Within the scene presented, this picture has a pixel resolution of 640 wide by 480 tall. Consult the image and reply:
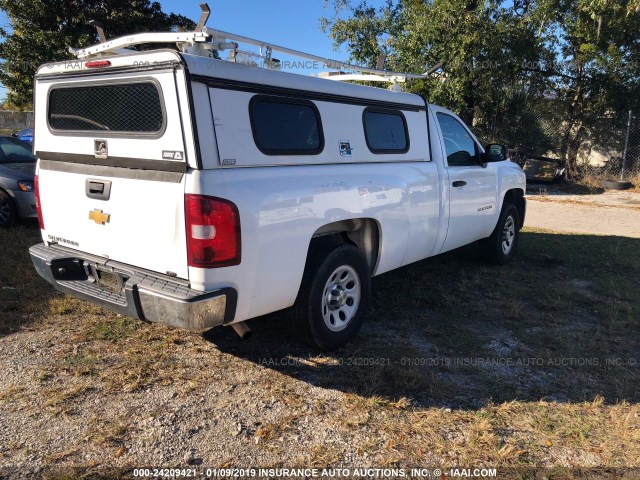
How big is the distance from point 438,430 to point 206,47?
286cm

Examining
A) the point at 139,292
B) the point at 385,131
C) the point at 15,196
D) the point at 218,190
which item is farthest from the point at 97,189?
the point at 15,196

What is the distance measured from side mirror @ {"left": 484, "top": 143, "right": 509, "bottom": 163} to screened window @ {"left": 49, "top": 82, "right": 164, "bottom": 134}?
4.07 meters

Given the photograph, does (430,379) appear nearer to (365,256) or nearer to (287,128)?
(365,256)

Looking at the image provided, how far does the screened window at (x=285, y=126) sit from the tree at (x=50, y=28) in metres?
14.7

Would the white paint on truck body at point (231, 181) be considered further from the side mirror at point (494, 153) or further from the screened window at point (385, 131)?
the side mirror at point (494, 153)

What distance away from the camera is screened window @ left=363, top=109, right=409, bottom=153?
14.1 feet

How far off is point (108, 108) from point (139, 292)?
1.33 meters

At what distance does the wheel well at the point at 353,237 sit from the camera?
3.87 m

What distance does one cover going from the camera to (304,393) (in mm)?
3457

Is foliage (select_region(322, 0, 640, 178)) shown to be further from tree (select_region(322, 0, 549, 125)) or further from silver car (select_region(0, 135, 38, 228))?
silver car (select_region(0, 135, 38, 228))

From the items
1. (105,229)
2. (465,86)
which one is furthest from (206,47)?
(465,86)

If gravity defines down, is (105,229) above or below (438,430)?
above

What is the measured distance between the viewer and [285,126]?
11.6 ft

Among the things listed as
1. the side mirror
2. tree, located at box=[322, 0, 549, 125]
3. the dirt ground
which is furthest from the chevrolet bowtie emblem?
tree, located at box=[322, 0, 549, 125]
